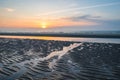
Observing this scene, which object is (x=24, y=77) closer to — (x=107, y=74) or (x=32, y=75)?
(x=32, y=75)

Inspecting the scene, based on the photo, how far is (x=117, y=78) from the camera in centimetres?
1213

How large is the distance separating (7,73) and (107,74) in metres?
6.77

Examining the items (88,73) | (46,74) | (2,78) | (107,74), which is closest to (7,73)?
(2,78)

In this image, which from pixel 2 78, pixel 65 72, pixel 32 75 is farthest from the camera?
pixel 65 72

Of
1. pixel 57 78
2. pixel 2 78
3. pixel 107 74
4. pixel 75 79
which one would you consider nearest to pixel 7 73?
pixel 2 78

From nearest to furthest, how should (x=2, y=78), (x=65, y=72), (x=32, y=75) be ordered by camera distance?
(x=2, y=78) → (x=32, y=75) → (x=65, y=72)

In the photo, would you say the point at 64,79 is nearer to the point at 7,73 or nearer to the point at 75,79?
the point at 75,79

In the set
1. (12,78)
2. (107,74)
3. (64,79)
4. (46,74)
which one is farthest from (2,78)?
(107,74)

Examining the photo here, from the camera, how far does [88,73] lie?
13617 mm

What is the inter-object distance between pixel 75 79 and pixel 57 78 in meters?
1.11

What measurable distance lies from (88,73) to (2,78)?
5.72 m

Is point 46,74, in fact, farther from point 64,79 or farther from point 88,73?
point 88,73

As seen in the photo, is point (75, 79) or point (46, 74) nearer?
point (75, 79)

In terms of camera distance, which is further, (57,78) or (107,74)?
(107,74)
